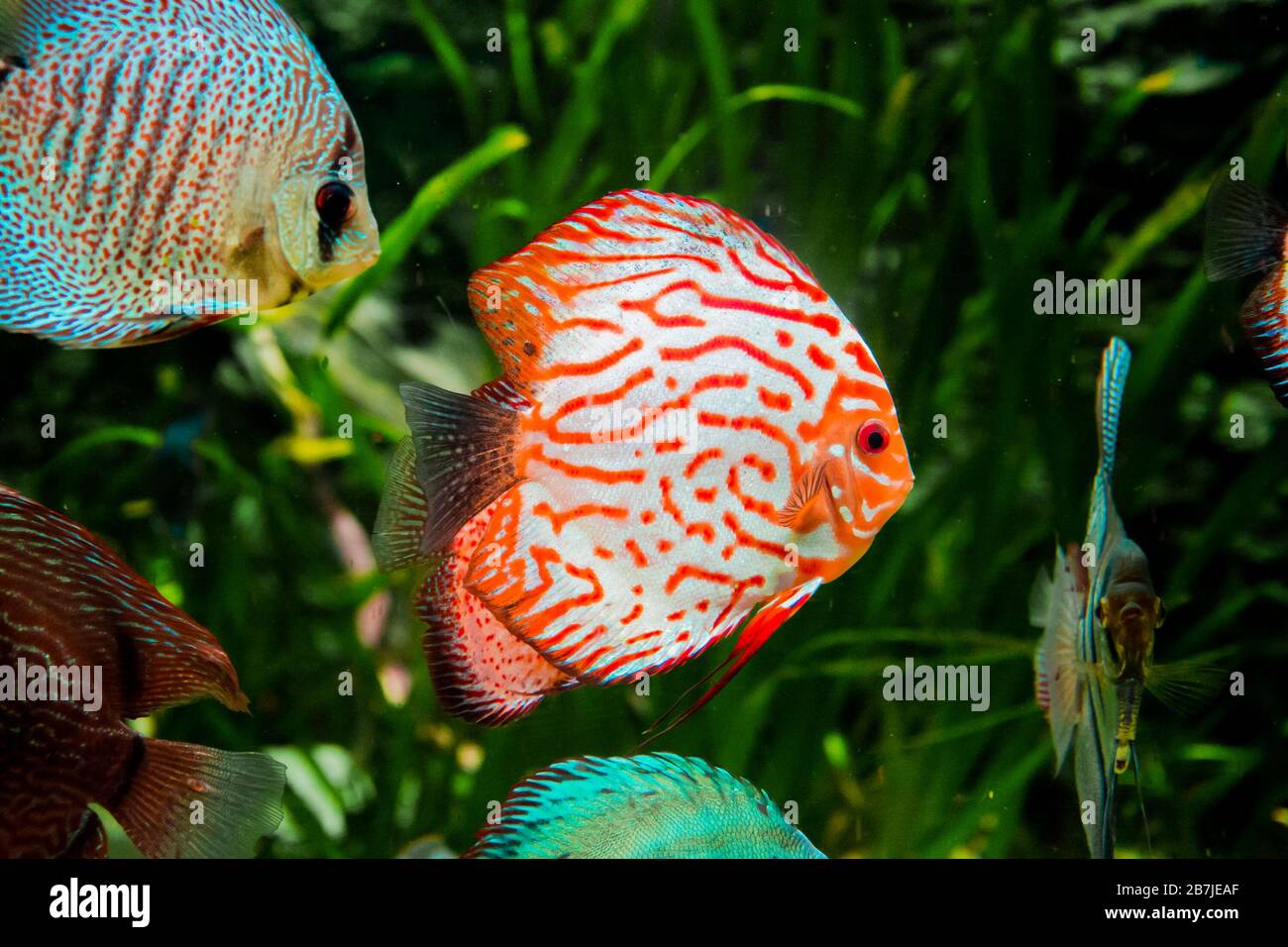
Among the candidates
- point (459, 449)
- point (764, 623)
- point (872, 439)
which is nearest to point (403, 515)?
point (459, 449)

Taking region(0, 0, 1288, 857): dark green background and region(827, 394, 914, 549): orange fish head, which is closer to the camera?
region(827, 394, 914, 549): orange fish head

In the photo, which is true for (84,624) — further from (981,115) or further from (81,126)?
(981,115)

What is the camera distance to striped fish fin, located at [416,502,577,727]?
1190 millimetres

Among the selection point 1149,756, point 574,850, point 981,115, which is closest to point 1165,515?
point 1149,756

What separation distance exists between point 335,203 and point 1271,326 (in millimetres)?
1400

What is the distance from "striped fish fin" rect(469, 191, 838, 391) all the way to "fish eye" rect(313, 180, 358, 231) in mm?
205

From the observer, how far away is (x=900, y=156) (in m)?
1.45

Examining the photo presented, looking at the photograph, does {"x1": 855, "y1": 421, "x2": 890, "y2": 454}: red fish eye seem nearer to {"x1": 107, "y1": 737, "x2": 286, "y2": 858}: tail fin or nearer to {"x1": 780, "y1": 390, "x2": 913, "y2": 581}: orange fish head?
{"x1": 780, "y1": 390, "x2": 913, "y2": 581}: orange fish head

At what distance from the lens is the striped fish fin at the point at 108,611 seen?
1.13 metres

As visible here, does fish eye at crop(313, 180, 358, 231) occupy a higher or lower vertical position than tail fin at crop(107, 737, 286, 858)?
higher

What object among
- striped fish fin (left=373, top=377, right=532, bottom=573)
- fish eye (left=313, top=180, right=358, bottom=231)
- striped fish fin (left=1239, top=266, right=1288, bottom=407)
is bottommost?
striped fish fin (left=373, top=377, right=532, bottom=573)

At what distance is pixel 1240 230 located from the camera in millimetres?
1504

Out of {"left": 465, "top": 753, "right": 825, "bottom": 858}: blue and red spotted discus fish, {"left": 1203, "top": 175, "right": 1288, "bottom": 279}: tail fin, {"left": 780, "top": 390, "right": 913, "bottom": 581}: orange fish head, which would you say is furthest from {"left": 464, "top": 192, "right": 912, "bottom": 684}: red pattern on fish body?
{"left": 1203, "top": 175, "right": 1288, "bottom": 279}: tail fin

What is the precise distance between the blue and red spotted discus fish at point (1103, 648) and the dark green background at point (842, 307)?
3.3 inches
